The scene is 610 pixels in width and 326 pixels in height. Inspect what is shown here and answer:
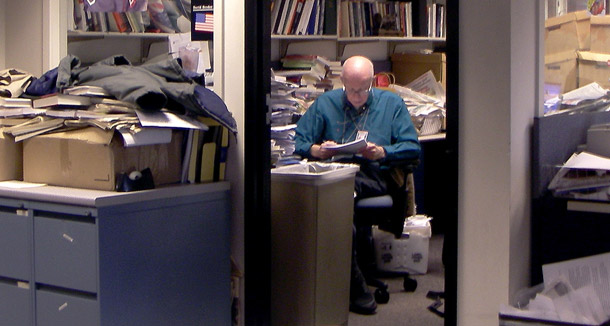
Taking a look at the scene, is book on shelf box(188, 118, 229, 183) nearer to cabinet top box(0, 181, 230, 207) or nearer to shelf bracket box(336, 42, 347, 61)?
cabinet top box(0, 181, 230, 207)

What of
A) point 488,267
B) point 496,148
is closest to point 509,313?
point 488,267

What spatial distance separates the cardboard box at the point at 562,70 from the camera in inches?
98.0

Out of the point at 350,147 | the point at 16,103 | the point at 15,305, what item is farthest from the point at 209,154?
the point at 350,147

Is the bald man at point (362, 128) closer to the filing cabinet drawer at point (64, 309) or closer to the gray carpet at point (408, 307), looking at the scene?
the gray carpet at point (408, 307)

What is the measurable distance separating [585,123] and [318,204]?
3.49 feet

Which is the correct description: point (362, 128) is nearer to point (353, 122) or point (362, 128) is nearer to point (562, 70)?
point (353, 122)

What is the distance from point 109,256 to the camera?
86.8 inches

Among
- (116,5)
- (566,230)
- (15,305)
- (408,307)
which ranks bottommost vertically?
(408,307)

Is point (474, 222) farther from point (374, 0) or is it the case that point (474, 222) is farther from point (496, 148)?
point (374, 0)

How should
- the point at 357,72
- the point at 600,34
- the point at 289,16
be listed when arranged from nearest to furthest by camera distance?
1. the point at 600,34
2. the point at 357,72
3. the point at 289,16

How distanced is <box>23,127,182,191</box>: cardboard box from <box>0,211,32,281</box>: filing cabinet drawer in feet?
0.61

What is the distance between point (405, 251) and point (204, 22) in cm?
198

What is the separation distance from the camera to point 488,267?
2.26m

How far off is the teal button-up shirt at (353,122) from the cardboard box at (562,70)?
3.73 feet
